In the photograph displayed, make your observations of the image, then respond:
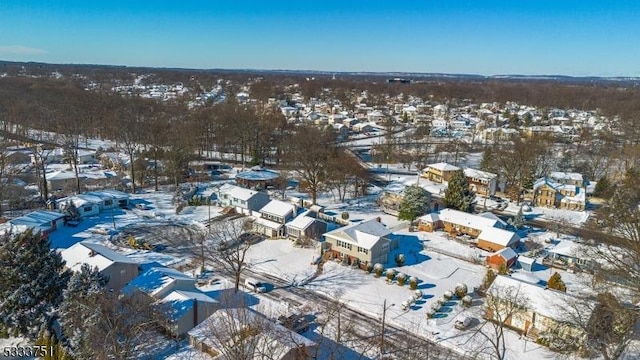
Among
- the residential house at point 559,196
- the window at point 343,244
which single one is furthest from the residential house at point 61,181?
the residential house at point 559,196

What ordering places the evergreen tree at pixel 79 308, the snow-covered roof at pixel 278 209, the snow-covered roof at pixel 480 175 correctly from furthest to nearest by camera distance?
the snow-covered roof at pixel 480 175 → the snow-covered roof at pixel 278 209 → the evergreen tree at pixel 79 308

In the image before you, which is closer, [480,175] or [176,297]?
[176,297]

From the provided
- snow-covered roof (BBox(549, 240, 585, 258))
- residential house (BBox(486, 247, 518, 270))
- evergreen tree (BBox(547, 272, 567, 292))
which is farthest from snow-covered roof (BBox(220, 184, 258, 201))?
snow-covered roof (BBox(549, 240, 585, 258))

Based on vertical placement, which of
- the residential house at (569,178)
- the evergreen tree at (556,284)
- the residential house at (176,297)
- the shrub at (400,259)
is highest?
the residential house at (569,178)

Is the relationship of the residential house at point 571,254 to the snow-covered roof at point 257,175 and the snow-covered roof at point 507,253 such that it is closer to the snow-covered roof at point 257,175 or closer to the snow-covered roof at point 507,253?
the snow-covered roof at point 507,253

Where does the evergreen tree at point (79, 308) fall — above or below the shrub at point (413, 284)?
above

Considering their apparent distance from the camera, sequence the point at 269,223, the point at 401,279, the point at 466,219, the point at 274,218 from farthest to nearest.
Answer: the point at 466,219
the point at 274,218
the point at 269,223
the point at 401,279

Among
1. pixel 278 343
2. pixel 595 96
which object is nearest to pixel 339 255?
pixel 278 343

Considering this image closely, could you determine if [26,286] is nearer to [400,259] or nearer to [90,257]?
[90,257]

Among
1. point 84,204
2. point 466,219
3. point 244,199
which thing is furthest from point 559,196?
point 84,204
